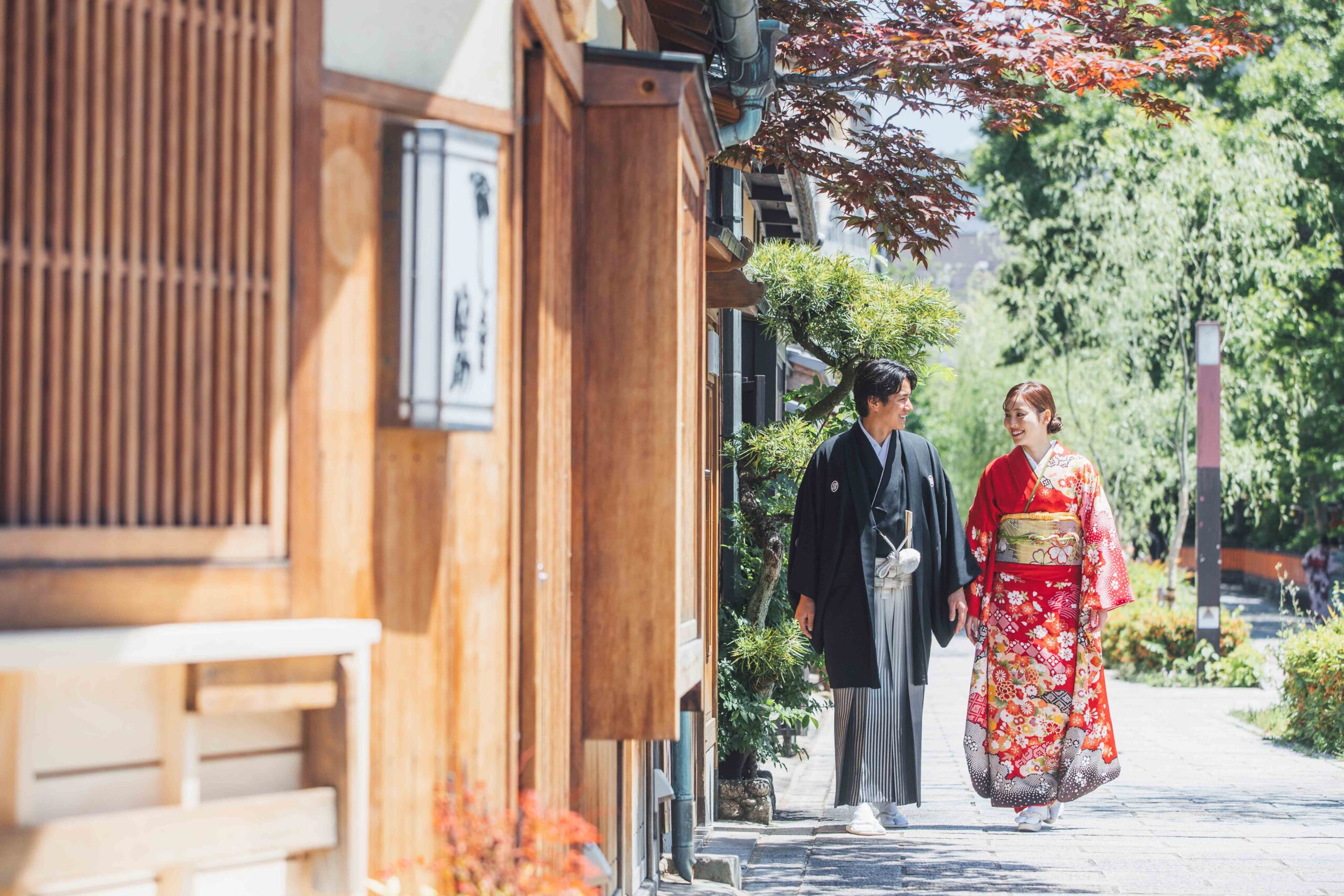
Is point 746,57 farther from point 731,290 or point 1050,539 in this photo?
point 1050,539

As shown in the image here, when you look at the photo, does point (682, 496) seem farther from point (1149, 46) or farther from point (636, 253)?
point (1149, 46)

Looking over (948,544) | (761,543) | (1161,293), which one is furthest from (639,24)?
(1161,293)

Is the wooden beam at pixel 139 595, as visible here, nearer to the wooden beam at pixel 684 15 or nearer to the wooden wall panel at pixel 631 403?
the wooden wall panel at pixel 631 403

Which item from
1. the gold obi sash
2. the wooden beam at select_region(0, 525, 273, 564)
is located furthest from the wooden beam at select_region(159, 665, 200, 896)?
the gold obi sash

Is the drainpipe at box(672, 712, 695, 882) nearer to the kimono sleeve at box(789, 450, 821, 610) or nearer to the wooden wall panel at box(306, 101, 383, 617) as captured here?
the kimono sleeve at box(789, 450, 821, 610)

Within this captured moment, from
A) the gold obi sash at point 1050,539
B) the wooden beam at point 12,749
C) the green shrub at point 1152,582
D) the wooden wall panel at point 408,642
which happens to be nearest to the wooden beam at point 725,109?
the gold obi sash at point 1050,539

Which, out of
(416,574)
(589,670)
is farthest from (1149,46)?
(416,574)

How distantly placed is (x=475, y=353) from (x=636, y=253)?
1.09 metres

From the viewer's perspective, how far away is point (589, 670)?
4223mm

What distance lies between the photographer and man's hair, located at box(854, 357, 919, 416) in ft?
24.1

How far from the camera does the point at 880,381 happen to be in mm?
7352

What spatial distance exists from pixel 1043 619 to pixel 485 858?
498cm

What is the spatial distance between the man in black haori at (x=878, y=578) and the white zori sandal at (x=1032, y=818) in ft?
1.71

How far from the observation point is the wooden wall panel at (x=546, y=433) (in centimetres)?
364
